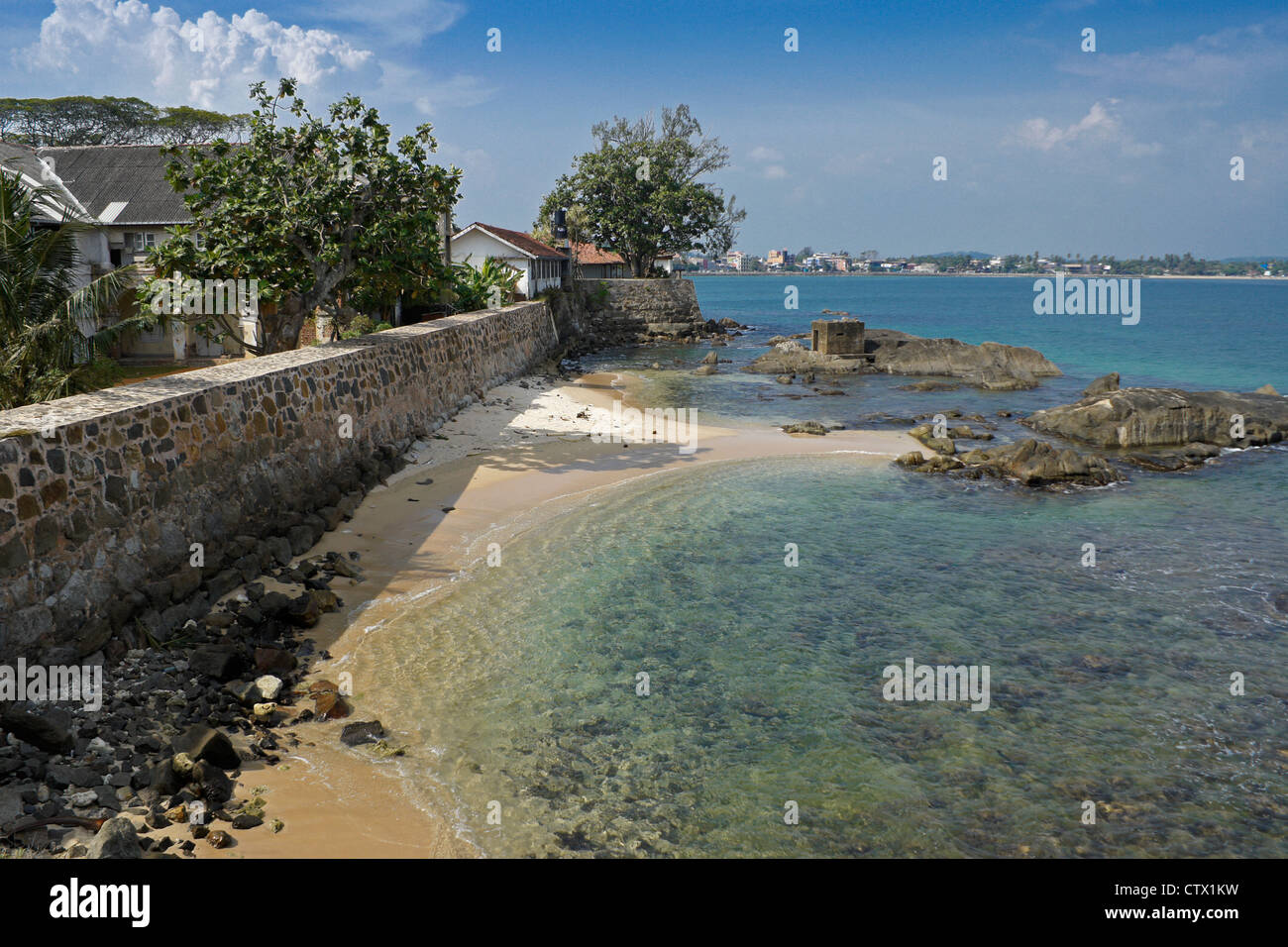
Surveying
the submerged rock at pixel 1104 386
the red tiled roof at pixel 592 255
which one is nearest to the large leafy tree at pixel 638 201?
the red tiled roof at pixel 592 255

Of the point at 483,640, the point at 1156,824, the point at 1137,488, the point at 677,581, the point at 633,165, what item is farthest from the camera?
the point at 633,165

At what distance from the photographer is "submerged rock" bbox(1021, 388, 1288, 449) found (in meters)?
25.9

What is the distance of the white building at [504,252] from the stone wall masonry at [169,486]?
29.8m

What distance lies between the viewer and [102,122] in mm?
63188

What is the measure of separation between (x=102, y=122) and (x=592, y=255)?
36.6m

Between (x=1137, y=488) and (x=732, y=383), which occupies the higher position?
(x=732, y=383)

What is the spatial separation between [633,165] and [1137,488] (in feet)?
162

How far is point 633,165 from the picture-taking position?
6278 cm

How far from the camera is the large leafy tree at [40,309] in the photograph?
459 inches

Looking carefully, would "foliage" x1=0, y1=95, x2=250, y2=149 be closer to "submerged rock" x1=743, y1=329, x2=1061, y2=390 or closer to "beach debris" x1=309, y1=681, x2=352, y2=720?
"submerged rock" x1=743, y1=329, x2=1061, y2=390

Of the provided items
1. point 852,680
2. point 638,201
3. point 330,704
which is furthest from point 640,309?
point 330,704

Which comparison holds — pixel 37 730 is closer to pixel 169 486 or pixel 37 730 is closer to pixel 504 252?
pixel 169 486

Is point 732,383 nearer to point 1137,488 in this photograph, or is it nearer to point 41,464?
point 1137,488
